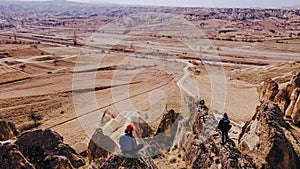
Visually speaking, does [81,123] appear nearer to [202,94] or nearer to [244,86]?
[202,94]

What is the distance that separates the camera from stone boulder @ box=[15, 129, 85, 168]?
45.4 ft

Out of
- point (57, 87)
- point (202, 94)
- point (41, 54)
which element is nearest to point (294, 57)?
point (202, 94)

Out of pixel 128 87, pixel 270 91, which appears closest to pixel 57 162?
pixel 270 91

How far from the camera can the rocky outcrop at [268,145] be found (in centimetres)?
1310

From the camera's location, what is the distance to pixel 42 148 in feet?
47.4

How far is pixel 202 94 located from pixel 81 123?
1565cm

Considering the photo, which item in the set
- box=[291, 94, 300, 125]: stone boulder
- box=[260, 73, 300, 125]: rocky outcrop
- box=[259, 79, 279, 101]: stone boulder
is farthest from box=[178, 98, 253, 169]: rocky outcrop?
box=[259, 79, 279, 101]: stone boulder

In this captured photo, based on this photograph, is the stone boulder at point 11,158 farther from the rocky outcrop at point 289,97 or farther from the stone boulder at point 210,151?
the rocky outcrop at point 289,97

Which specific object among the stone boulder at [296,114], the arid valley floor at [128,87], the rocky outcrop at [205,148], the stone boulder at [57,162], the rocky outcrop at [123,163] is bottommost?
the arid valley floor at [128,87]

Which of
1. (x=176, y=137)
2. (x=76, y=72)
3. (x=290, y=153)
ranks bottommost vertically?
(x=76, y=72)

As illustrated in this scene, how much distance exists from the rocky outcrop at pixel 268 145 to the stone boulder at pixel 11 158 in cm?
951

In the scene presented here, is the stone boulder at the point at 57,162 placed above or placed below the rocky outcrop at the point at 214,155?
below

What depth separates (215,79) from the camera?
47875 millimetres

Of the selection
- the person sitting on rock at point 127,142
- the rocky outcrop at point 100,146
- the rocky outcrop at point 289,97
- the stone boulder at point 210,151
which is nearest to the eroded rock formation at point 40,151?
the rocky outcrop at point 100,146
